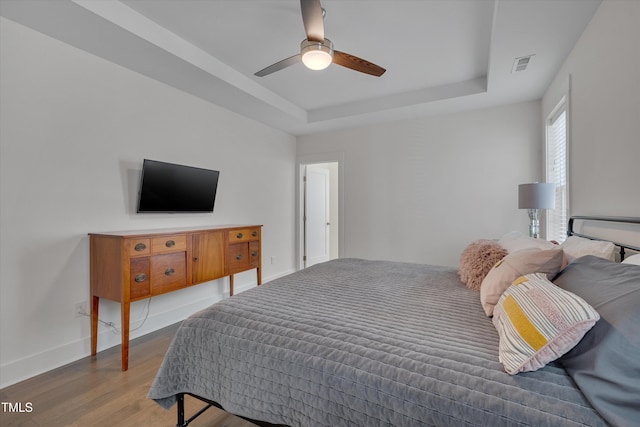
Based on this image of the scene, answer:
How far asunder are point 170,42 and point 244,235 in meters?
1.93

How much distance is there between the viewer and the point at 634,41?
1.45 meters

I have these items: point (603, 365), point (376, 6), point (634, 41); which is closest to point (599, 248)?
point (603, 365)

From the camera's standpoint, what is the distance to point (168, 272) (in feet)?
8.09

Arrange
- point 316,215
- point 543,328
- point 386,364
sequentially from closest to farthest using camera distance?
point 543,328 → point 386,364 → point 316,215

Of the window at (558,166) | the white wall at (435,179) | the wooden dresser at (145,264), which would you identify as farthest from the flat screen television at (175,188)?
the window at (558,166)

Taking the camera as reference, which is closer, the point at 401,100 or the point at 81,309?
the point at 81,309

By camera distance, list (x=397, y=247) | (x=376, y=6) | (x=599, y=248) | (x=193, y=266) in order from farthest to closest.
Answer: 1. (x=397, y=247)
2. (x=193, y=266)
3. (x=376, y=6)
4. (x=599, y=248)

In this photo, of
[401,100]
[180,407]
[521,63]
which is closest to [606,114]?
[521,63]

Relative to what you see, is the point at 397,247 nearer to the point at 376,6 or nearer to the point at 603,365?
the point at 376,6

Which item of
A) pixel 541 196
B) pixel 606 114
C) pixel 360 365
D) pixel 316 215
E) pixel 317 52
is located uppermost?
pixel 317 52

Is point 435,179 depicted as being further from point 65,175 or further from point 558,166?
point 65,175

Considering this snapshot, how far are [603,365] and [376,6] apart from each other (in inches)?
92.5

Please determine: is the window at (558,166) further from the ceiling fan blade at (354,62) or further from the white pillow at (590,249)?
the ceiling fan blade at (354,62)

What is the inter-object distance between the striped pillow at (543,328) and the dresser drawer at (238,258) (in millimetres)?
2646
